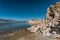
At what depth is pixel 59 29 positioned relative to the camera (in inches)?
1951

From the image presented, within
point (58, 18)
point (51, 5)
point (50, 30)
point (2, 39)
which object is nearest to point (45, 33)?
point (50, 30)

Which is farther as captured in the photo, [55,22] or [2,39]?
[2,39]

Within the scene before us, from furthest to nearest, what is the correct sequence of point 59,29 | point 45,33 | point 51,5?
point 51,5 < point 45,33 < point 59,29

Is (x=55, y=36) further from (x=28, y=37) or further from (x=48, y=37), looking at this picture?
(x=28, y=37)

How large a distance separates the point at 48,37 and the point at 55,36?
6.64 ft

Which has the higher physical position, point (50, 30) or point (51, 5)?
point (51, 5)

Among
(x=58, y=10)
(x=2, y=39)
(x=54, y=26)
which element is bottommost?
(x=2, y=39)

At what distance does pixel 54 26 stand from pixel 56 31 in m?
1.49

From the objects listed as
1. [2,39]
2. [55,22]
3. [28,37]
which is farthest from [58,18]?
[2,39]

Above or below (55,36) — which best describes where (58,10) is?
above

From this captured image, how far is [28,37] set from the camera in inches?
2098

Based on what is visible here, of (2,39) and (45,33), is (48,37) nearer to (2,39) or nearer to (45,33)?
(45,33)

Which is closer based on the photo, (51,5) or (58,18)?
(58,18)

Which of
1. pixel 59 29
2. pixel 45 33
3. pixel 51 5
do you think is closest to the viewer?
pixel 59 29
